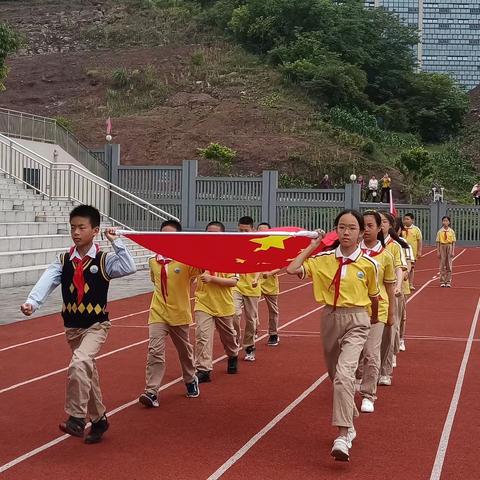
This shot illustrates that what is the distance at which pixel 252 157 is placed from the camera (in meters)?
47.2

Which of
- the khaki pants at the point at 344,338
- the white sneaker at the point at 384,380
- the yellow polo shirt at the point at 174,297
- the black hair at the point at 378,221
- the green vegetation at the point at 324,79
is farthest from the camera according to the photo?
the green vegetation at the point at 324,79

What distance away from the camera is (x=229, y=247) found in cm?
778

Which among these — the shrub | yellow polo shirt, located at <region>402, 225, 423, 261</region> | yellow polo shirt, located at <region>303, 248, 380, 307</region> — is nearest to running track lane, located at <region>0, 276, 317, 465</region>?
yellow polo shirt, located at <region>303, 248, 380, 307</region>

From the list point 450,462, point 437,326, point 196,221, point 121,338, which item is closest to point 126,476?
point 450,462

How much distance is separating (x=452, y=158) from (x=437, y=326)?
44226 millimetres

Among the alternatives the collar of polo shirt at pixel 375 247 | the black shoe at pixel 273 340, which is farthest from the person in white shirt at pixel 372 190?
the collar of polo shirt at pixel 375 247

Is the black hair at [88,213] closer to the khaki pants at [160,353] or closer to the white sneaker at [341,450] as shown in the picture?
the khaki pants at [160,353]

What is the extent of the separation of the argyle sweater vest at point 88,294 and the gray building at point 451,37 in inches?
5036

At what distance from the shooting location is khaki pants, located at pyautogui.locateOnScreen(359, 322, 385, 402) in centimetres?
816

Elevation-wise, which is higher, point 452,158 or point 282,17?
point 282,17

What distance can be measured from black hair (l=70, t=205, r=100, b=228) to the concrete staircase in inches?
470

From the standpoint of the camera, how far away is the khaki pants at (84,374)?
6.52 meters

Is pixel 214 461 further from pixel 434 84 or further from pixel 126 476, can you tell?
pixel 434 84

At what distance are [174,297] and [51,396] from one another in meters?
1.62
